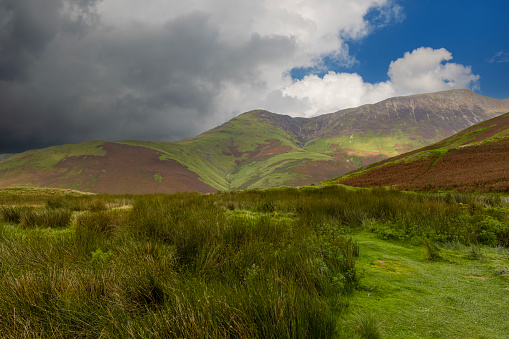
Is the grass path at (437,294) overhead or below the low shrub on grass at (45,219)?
below

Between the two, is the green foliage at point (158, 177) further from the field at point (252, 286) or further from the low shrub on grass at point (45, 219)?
the field at point (252, 286)

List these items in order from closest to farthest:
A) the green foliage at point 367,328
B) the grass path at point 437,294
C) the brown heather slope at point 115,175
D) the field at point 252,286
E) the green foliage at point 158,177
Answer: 1. the field at point 252,286
2. the green foliage at point 367,328
3. the grass path at point 437,294
4. the brown heather slope at point 115,175
5. the green foliage at point 158,177

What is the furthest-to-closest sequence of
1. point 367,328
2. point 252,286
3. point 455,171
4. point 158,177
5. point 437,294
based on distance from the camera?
1. point 158,177
2. point 455,171
3. point 437,294
4. point 252,286
5. point 367,328

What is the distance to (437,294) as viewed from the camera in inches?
104

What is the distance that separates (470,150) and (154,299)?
4490 centimetres

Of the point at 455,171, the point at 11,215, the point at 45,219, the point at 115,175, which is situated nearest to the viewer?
the point at 45,219

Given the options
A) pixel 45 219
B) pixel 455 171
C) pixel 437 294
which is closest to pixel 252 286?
pixel 437 294

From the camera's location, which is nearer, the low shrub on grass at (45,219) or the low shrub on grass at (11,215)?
the low shrub on grass at (45,219)

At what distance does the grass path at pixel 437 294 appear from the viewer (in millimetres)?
2057

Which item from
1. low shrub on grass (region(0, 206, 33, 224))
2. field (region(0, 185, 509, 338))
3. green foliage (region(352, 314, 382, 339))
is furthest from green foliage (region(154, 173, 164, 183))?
green foliage (region(352, 314, 382, 339))

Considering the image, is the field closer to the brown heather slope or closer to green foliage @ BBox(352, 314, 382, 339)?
green foliage @ BBox(352, 314, 382, 339)

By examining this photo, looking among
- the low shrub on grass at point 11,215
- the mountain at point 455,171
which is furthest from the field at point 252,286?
the mountain at point 455,171

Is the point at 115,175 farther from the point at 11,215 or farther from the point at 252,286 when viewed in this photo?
the point at 252,286

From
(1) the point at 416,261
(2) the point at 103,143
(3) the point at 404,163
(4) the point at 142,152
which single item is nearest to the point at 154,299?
(1) the point at 416,261
